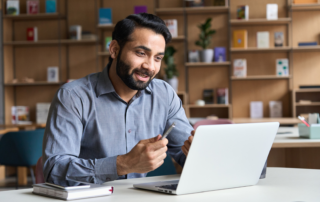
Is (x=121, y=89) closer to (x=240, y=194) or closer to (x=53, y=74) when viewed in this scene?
(x=240, y=194)

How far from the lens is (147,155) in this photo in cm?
109

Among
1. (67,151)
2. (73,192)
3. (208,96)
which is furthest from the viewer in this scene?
→ (208,96)

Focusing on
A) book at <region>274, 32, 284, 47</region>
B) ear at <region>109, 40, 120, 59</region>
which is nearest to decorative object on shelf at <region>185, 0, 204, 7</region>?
book at <region>274, 32, 284, 47</region>

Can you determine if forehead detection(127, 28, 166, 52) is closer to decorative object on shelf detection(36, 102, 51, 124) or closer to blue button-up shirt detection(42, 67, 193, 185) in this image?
blue button-up shirt detection(42, 67, 193, 185)

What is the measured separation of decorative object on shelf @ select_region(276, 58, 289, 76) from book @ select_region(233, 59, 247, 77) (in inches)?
17.5

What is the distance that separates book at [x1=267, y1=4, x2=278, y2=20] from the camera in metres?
4.98

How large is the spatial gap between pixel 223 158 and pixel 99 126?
0.62 meters

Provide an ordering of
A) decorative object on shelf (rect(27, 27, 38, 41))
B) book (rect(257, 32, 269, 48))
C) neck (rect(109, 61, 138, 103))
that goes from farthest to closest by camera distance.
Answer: decorative object on shelf (rect(27, 27, 38, 41)), book (rect(257, 32, 269, 48)), neck (rect(109, 61, 138, 103))

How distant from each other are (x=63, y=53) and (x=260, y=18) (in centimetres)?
291

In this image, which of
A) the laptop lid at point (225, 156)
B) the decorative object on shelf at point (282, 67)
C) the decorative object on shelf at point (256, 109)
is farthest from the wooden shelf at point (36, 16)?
the laptop lid at point (225, 156)

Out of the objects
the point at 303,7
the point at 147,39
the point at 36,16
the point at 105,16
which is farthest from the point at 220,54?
the point at 147,39

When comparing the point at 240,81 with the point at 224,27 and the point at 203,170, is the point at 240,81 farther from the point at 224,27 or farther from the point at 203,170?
the point at 203,170

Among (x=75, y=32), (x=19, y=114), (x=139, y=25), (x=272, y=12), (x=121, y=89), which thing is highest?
(x=272, y=12)

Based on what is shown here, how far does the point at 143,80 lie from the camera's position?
153cm
